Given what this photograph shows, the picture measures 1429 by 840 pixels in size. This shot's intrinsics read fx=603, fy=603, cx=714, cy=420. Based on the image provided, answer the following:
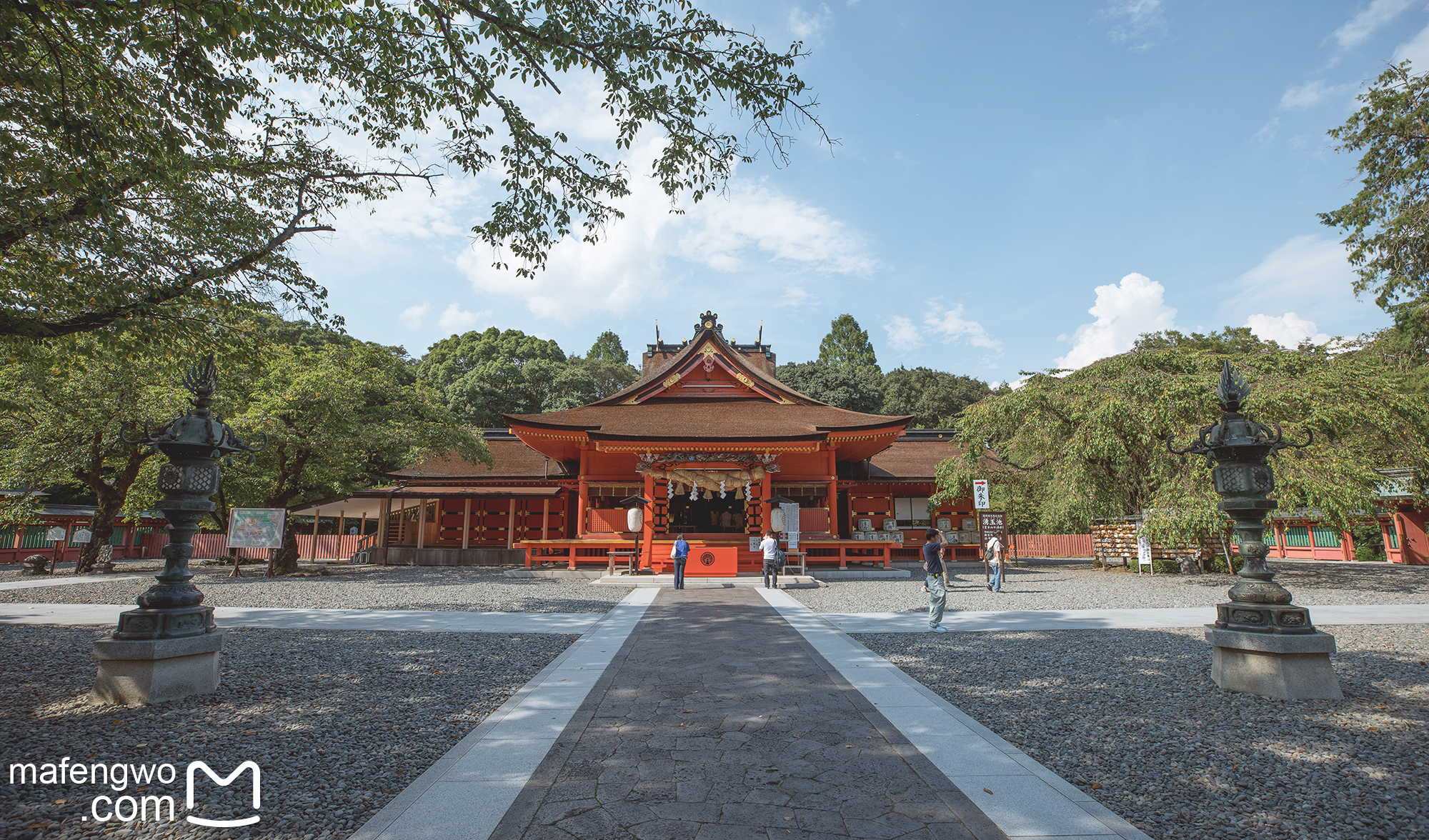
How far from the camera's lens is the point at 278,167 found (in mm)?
9117

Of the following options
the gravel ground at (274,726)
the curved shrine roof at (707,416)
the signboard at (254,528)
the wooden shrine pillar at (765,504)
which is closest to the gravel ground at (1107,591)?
the wooden shrine pillar at (765,504)

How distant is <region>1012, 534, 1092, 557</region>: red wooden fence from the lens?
27.9 metres

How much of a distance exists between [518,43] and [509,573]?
50.1 ft

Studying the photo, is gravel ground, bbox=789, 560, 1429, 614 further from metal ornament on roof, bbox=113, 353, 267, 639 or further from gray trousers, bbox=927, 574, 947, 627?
metal ornament on roof, bbox=113, 353, 267, 639

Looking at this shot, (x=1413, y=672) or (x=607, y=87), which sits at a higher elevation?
(x=607, y=87)

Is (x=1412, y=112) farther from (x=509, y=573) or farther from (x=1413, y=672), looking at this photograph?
(x=509, y=573)

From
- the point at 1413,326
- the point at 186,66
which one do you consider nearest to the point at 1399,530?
the point at 1413,326

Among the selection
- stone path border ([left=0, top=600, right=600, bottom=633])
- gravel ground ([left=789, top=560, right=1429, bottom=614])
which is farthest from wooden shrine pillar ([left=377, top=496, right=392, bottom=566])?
gravel ground ([left=789, top=560, right=1429, bottom=614])

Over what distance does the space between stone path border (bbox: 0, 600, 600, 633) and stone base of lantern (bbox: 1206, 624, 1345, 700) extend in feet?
25.7

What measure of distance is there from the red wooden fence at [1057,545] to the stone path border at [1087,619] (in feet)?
56.0

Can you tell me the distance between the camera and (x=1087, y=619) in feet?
33.3

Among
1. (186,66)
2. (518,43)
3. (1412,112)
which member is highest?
(1412,112)

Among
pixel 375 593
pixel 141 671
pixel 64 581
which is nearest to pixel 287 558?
pixel 64 581

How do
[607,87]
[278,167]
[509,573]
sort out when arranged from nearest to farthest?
[607,87] → [278,167] → [509,573]
